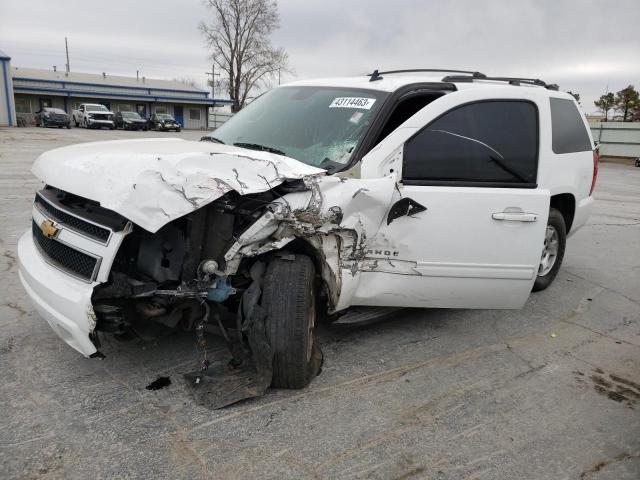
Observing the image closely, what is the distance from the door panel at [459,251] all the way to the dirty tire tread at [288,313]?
0.53 meters

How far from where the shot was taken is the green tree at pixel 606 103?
3850cm

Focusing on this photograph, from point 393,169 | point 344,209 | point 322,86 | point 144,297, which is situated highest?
point 322,86

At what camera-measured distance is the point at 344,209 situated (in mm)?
2977

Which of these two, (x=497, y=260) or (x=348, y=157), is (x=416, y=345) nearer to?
(x=497, y=260)

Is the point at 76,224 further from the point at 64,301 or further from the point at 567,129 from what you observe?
the point at 567,129

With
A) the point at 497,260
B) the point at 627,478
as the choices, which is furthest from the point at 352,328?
the point at 627,478

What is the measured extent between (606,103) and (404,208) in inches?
1685

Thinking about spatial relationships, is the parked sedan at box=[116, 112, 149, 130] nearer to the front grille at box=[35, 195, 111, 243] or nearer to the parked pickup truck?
the parked pickup truck

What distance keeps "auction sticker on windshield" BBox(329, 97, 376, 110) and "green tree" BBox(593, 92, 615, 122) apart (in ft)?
137

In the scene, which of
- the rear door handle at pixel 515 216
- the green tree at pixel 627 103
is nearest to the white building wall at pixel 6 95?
the rear door handle at pixel 515 216

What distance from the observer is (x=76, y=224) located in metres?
2.72

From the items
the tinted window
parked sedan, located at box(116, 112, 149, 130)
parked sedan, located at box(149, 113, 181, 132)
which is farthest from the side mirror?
parked sedan, located at box(149, 113, 181, 132)

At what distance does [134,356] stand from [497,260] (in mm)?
2543

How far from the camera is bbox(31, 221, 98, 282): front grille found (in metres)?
2.59
